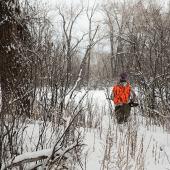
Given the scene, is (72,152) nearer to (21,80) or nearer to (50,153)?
(50,153)

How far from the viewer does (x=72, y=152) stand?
4.79m

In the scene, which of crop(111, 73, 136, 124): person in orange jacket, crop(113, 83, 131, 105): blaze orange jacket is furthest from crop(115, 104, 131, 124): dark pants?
crop(113, 83, 131, 105): blaze orange jacket

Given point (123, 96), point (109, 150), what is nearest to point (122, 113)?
point (123, 96)

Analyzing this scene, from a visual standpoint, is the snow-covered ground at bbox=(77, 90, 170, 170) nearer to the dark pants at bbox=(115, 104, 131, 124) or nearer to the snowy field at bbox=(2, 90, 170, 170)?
the snowy field at bbox=(2, 90, 170, 170)

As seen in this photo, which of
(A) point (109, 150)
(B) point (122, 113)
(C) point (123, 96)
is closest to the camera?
(A) point (109, 150)

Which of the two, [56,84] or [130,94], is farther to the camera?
[130,94]

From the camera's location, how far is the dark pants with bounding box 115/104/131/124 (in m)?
8.71

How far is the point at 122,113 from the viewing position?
8812mm

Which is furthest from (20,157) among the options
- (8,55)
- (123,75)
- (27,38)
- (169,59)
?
(169,59)

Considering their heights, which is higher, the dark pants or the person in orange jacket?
the person in orange jacket

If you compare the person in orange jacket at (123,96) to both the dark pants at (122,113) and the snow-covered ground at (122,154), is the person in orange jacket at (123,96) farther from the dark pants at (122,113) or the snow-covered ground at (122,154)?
the snow-covered ground at (122,154)

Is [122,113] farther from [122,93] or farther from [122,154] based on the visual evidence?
[122,154]

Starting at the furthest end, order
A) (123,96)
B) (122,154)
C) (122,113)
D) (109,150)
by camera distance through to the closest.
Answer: (123,96)
(122,113)
(122,154)
(109,150)

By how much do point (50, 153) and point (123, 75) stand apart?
201 inches
